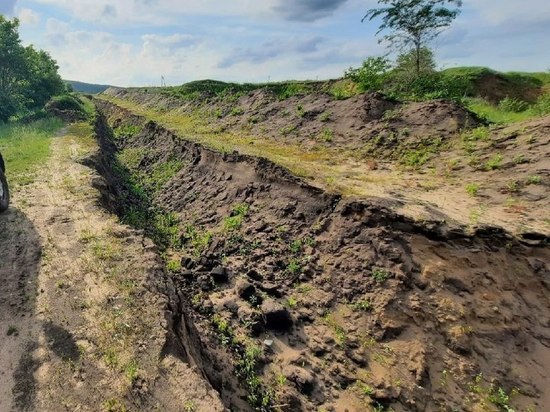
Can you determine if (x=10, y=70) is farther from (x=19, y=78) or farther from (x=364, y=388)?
(x=364, y=388)

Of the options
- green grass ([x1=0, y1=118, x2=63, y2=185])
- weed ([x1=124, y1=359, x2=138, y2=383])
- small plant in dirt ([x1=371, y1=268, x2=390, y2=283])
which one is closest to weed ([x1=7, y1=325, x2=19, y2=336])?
weed ([x1=124, y1=359, x2=138, y2=383])

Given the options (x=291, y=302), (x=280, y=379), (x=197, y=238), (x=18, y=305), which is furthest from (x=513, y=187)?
(x=18, y=305)

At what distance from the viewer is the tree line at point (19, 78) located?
106 feet

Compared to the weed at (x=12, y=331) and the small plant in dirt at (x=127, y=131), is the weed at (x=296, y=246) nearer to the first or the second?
the weed at (x=12, y=331)

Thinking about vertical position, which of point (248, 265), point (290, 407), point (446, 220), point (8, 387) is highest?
point (446, 220)

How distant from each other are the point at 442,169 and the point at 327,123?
673 centimetres

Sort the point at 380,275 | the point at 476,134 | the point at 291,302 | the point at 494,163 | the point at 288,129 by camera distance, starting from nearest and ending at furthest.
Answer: the point at 380,275 < the point at 291,302 < the point at 494,163 < the point at 476,134 < the point at 288,129

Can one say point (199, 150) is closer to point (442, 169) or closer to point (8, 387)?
point (442, 169)

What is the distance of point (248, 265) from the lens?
10062mm

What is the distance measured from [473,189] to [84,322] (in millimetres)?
10039

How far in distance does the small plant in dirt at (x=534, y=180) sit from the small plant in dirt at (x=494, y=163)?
1.27m

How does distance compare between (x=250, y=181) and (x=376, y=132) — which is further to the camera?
(x=376, y=132)

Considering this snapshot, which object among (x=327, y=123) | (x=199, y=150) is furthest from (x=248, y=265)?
(x=327, y=123)

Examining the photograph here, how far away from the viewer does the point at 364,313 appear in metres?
8.32
